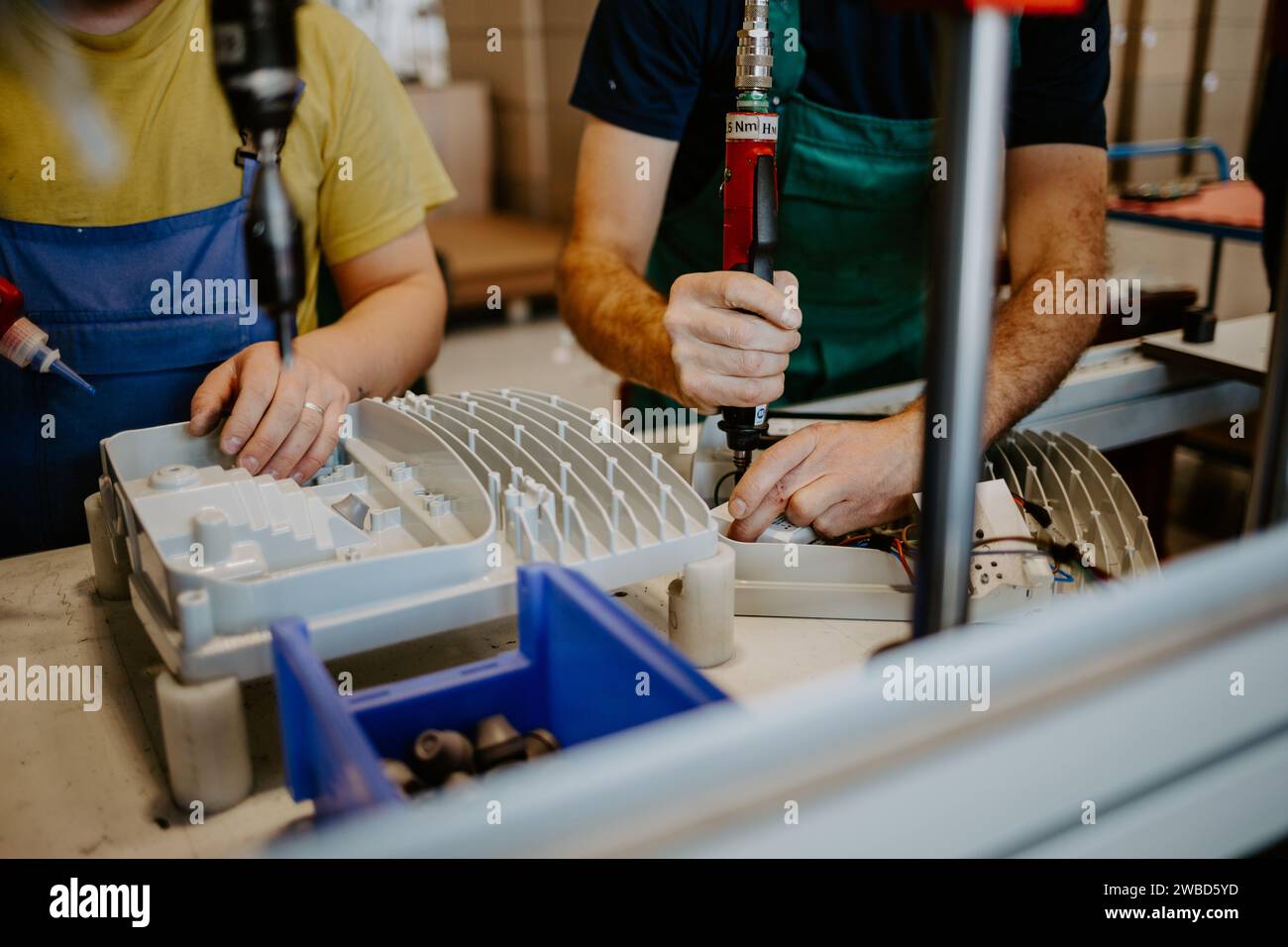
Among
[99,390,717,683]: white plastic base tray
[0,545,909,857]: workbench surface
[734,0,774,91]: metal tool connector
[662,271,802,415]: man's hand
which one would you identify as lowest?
[0,545,909,857]: workbench surface

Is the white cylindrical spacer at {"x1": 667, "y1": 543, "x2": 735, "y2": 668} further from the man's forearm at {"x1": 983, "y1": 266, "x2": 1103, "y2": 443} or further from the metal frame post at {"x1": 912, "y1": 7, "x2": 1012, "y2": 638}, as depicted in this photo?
the man's forearm at {"x1": 983, "y1": 266, "x2": 1103, "y2": 443}

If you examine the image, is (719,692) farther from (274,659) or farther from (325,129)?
(325,129)

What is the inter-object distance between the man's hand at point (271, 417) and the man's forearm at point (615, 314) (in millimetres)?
428

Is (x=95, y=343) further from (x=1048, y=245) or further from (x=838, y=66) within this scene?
(x=1048, y=245)

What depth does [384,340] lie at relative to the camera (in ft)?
4.67

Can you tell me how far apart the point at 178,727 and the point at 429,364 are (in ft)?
3.13

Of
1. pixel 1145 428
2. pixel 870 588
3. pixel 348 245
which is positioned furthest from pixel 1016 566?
pixel 348 245

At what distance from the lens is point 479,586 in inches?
30.0

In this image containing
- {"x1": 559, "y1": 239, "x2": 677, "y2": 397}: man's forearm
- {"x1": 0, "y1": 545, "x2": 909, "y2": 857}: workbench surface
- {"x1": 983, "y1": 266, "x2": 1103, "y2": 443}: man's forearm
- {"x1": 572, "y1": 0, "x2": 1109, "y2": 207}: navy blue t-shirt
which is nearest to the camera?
{"x1": 0, "y1": 545, "x2": 909, "y2": 857}: workbench surface

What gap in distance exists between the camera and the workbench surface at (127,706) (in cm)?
70

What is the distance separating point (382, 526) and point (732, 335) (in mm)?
410

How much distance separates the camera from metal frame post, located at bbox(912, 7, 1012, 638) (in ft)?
1.49

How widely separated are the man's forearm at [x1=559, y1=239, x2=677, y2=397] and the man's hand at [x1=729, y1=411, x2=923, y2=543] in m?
0.29

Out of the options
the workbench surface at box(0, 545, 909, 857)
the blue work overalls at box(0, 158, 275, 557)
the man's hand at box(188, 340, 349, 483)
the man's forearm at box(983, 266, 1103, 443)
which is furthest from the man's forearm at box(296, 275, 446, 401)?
the man's forearm at box(983, 266, 1103, 443)
